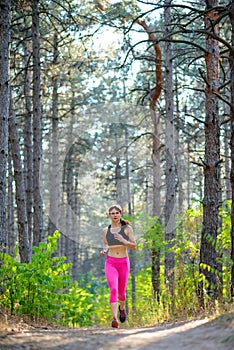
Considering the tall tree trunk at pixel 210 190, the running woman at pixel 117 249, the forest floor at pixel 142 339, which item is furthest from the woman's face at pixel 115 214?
the forest floor at pixel 142 339

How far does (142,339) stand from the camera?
511cm

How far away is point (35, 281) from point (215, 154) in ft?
12.0

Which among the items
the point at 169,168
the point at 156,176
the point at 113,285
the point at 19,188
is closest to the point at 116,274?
the point at 113,285

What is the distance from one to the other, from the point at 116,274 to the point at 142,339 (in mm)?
2781

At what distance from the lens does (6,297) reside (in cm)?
769

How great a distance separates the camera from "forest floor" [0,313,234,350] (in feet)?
15.4

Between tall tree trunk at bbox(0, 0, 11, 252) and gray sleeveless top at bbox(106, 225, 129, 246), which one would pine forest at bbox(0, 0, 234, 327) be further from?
gray sleeveless top at bbox(106, 225, 129, 246)

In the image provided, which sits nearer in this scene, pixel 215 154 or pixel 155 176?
pixel 215 154

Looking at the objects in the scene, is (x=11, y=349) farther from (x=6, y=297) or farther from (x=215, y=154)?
(x=215, y=154)

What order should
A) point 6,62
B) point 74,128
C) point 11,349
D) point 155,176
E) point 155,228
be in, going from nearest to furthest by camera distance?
point 11,349 → point 6,62 → point 155,228 → point 155,176 → point 74,128

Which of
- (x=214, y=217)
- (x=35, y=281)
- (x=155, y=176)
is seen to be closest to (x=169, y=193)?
(x=155, y=176)

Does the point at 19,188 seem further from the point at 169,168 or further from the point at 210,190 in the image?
the point at 210,190

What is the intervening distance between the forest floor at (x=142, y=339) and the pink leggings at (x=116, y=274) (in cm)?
196

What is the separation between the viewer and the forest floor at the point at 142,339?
185 inches
